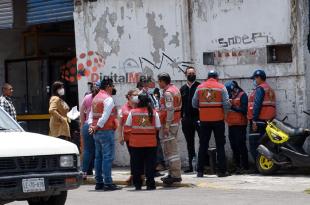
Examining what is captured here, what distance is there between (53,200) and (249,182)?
446 centimetres

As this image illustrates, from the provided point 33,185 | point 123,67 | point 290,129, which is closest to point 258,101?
point 290,129

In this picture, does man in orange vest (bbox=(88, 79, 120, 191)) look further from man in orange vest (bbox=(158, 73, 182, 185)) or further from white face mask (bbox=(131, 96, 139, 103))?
man in orange vest (bbox=(158, 73, 182, 185))

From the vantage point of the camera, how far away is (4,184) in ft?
32.2

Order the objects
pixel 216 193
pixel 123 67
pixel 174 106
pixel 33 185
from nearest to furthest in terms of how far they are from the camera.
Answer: pixel 33 185, pixel 216 193, pixel 174 106, pixel 123 67

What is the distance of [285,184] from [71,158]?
4542mm

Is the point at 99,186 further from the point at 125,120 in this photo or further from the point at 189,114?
the point at 189,114

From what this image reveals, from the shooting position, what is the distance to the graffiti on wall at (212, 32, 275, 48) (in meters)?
15.5

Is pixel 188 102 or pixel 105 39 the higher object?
pixel 105 39

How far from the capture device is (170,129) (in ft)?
46.6

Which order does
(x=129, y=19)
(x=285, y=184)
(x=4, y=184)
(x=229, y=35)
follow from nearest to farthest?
(x=4, y=184), (x=285, y=184), (x=229, y=35), (x=129, y=19)

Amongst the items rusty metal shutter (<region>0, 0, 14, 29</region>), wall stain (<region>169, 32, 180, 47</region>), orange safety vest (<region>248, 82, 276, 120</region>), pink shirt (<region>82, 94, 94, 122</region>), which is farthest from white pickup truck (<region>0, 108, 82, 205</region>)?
rusty metal shutter (<region>0, 0, 14, 29</region>)

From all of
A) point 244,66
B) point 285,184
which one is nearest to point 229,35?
point 244,66

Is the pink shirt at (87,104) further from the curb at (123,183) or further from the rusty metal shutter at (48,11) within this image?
the rusty metal shutter at (48,11)

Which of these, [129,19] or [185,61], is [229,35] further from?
[129,19]
